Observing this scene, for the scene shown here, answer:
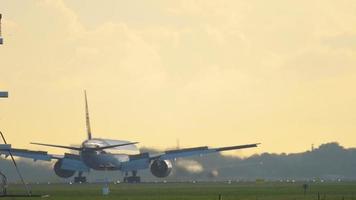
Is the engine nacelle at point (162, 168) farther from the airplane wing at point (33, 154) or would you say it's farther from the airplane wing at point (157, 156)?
the airplane wing at point (33, 154)

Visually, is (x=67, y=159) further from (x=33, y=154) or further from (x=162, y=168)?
(x=162, y=168)

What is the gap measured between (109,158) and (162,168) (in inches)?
336

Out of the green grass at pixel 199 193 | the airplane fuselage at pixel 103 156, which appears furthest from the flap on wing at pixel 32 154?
the green grass at pixel 199 193

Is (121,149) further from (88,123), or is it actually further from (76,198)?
(76,198)

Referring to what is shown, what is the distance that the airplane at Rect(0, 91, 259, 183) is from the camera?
156m

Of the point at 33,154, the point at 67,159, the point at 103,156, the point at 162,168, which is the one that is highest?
the point at 33,154

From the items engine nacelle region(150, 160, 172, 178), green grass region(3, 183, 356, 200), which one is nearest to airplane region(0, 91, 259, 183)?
engine nacelle region(150, 160, 172, 178)

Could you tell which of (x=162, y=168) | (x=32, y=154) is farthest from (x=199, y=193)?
(x=32, y=154)

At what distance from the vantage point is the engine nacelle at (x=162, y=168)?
160 meters

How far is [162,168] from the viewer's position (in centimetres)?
16062

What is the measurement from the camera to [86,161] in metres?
157

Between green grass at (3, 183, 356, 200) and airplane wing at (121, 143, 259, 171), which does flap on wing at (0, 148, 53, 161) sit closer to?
airplane wing at (121, 143, 259, 171)

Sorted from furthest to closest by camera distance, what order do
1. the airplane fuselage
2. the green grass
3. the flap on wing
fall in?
the airplane fuselage < the flap on wing < the green grass

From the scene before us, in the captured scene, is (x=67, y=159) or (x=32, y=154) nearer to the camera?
(x=32, y=154)
